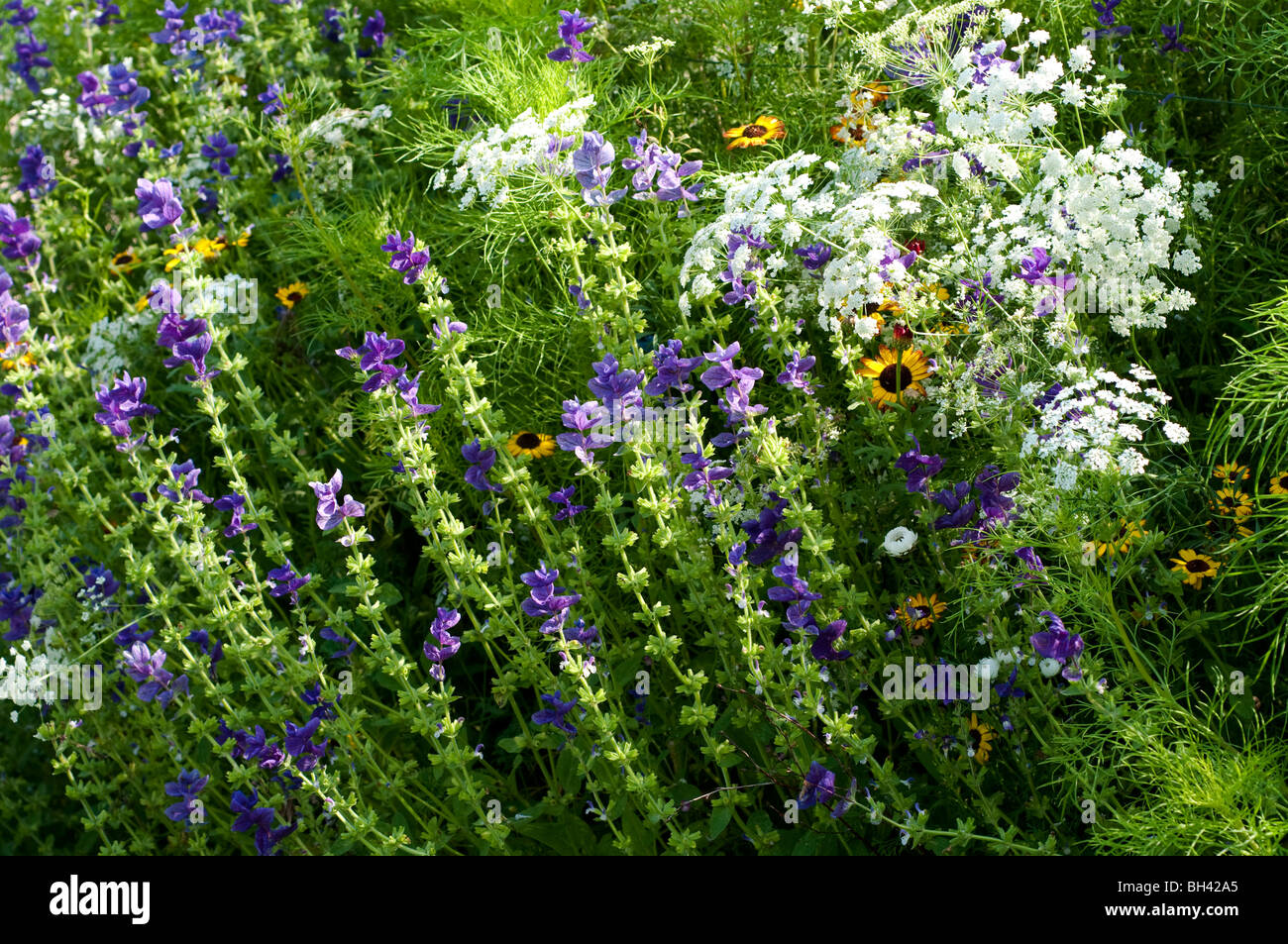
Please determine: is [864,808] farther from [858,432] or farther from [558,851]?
[858,432]

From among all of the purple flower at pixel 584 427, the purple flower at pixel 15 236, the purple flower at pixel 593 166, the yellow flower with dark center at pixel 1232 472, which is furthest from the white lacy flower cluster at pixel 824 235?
the purple flower at pixel 15 236

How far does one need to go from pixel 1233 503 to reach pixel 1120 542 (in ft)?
1.54

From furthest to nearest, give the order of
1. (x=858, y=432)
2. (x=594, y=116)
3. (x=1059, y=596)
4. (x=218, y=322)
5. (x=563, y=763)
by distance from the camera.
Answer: (x=218, y=322), (x=594, y=116), (x=858, y=432), (x=563, y=763), (x=1059, y=596)

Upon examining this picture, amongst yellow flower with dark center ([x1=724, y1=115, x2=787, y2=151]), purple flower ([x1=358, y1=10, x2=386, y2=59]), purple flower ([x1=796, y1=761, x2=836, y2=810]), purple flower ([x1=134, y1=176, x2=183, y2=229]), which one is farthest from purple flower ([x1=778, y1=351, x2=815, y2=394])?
purple flower ([x1=358, y1=10, x2=386, y2=59])

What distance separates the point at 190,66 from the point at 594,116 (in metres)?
2.29

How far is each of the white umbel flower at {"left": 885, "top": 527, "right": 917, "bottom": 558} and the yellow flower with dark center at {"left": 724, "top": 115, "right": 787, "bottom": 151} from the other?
4.81ft

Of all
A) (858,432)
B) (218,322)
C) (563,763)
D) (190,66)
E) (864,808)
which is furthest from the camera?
(190,66)

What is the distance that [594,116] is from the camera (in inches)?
161

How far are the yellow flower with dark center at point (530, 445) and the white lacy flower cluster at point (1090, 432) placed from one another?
1.56m

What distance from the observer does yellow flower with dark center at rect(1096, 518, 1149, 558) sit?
2674 millimetres

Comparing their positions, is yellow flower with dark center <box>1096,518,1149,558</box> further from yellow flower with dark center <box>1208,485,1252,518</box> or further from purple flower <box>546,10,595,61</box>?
purple flower <box>546,10,595,61</box>

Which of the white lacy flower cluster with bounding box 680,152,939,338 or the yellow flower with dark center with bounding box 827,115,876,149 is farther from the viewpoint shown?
the yellow flower with dark center with bounding box 827,115,876,149

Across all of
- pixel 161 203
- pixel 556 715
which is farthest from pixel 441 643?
pixel 161 203
